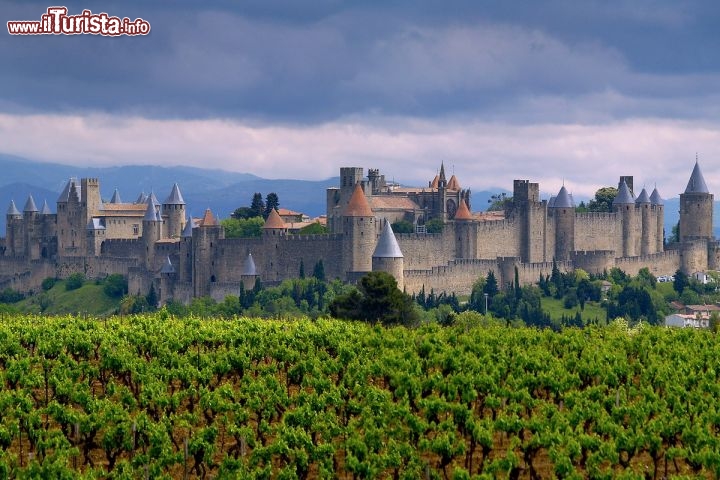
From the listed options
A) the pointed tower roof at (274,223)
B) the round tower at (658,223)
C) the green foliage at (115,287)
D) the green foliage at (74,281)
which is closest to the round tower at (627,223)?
the round tower at (658,223)

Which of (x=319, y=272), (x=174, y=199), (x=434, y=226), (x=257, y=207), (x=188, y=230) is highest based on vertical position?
(x=174, y=199)

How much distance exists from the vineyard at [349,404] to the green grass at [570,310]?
135ft

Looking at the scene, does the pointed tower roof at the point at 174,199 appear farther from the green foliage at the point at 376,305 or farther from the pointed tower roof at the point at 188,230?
the green foliage at the point at 376,305

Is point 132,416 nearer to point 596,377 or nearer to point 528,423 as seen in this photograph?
point 528,423

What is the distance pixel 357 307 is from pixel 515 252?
104 ft

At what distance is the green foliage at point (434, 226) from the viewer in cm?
8056

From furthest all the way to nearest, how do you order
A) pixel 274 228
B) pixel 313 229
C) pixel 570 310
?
pixel 313 229 < pixel 274 228 < pixel 570 310

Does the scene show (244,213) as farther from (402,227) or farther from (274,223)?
(274,223)

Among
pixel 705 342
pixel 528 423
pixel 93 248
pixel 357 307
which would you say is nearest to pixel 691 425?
pixel 528 423

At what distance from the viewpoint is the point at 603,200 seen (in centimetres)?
9681

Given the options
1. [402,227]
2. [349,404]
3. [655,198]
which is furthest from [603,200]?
[349,404]

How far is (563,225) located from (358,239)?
14.2 metres

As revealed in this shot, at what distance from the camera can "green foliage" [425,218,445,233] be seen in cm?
8056

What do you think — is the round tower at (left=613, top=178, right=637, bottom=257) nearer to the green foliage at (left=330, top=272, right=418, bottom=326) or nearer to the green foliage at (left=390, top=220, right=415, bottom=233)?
the green foliage at (left=390, top=220, right=415, bottom=233)
